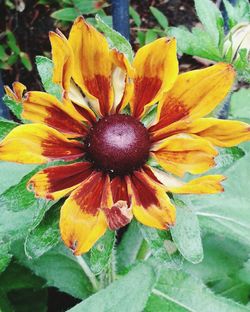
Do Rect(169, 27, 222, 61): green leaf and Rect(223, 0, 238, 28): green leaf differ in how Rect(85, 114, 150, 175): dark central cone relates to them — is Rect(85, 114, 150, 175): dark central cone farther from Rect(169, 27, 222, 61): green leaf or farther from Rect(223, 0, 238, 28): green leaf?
Rect(223, 0, 238, 28): green leaf

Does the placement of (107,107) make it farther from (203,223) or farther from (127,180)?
(203,223)

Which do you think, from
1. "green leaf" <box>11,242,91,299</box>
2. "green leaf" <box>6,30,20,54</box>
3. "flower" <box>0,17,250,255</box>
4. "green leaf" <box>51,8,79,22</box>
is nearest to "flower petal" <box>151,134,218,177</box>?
"flower" <box>0,17,250,255</box>

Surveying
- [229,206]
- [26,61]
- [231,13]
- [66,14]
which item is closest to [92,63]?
[231,13]

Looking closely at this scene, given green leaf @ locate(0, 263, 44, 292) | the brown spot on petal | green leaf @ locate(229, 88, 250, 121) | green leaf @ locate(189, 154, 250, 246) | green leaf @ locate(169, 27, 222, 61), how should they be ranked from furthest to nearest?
green leaf @ locate(229, 88, 250, 121) → green leaf @ locate(0, 263, 44, 292) → green leaf @ locate(189, 154, 250, 246) → green leaf @ locate(169, 27, 222, 61) → the brown spot on petal

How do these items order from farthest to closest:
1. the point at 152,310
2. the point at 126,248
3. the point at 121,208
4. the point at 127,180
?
the point at 126,248
the point at 152,310
the point at 127,180
the point at 121,208

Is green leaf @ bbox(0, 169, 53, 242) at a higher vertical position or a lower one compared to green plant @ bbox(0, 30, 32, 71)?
higher

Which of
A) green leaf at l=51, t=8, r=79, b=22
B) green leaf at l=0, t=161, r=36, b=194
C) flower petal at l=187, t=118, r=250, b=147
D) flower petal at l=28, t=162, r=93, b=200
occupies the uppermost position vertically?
flower petal at l=187, t=118, r=250, b=147

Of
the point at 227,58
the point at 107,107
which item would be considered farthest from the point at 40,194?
the point at 227,58
